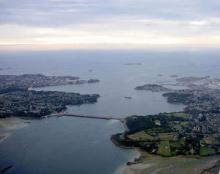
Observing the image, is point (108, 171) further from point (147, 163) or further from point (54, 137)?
point (54, 137)

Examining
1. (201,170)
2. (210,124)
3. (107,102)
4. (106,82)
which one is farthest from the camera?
(106,82)

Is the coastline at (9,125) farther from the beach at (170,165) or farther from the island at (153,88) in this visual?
the island at (153,88)

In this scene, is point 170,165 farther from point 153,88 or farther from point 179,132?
point 153,88

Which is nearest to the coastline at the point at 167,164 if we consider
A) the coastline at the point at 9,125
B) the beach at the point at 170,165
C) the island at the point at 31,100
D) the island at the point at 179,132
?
the beach at the point at 170,165

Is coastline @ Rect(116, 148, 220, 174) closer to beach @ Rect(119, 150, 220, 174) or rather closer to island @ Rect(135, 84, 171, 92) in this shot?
beach @ Rect(119, 150, 220, 174)

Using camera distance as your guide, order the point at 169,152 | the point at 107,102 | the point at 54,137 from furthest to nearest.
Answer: the point at 107,102 → the point at 54,137 → the point at 169,152

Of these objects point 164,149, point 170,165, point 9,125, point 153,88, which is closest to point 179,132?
point 164,149

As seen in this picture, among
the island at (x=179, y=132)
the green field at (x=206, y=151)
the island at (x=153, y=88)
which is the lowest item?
the green field at (x=206, y=151)

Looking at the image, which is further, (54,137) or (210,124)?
(210,124)

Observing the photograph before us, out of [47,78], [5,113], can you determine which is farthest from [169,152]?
[47,78]

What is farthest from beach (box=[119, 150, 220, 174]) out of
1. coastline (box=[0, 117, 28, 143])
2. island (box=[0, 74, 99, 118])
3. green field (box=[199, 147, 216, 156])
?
island (box=[0, 74, 99, 118])

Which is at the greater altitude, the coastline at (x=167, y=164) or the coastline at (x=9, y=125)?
the coastline at (x=9, y=125)
